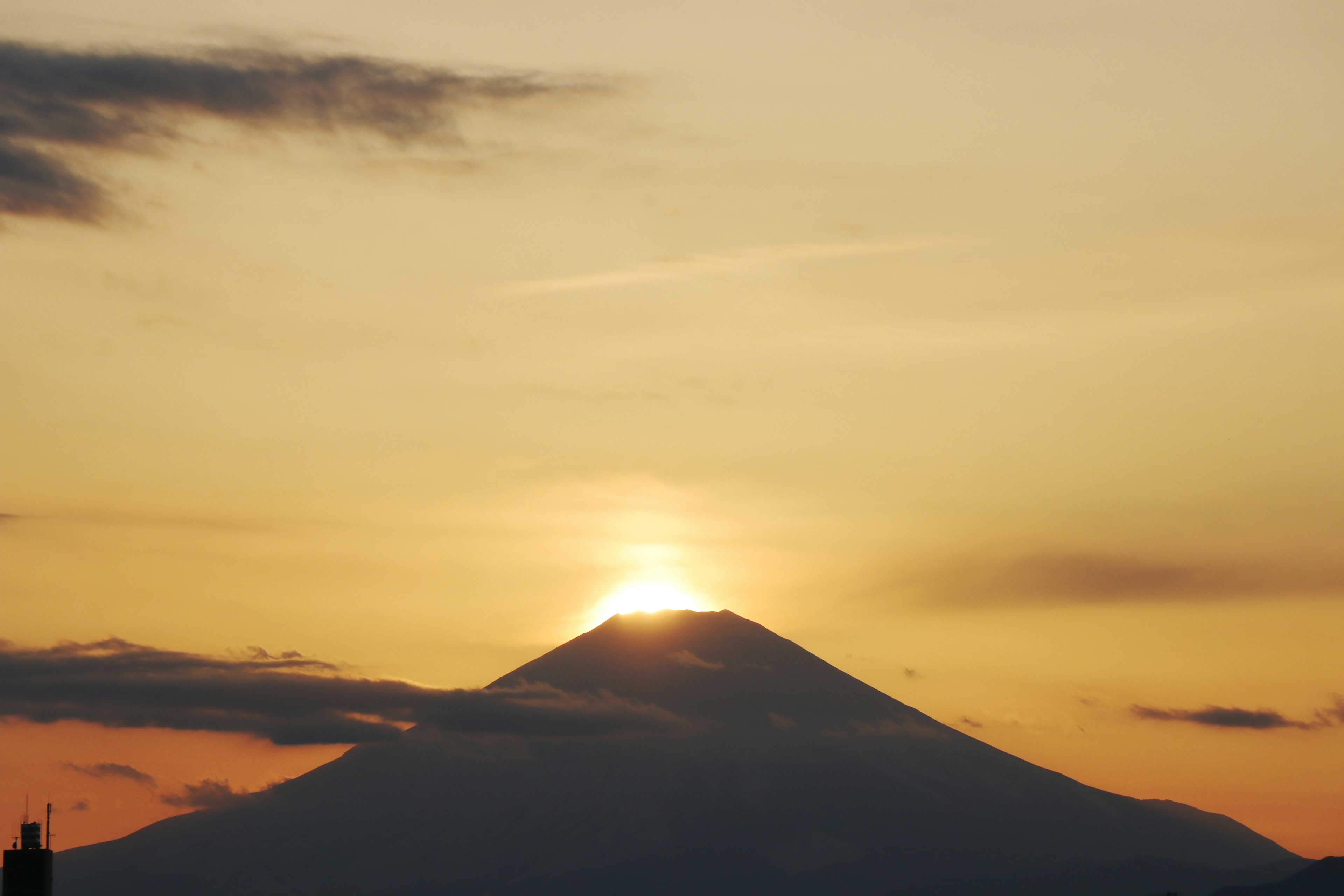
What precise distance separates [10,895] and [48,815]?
586cm

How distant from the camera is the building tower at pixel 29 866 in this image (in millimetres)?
125875

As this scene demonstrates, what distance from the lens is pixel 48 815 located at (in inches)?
4985

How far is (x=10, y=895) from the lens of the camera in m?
126

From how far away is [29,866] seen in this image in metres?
128

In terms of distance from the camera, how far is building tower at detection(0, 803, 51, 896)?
12588 cm
